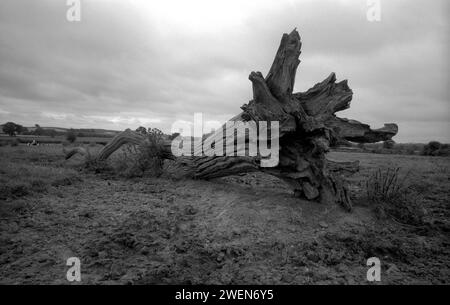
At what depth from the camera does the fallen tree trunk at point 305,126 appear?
15.3ft

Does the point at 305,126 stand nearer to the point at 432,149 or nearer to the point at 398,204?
the point at 398,204

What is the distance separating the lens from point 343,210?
4.52 m

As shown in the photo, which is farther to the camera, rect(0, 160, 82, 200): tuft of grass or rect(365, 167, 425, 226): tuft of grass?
rect(0, 160, 82, 200): tuft of grass

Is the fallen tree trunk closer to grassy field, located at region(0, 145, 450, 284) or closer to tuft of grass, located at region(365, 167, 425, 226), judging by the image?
grassy field, located at region(0, 145, 450, 284)

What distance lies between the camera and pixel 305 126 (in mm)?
4672

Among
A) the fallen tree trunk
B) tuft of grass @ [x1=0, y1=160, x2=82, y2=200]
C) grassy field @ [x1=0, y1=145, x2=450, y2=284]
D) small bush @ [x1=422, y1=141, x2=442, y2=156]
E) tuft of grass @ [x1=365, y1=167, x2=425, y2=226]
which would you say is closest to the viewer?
grassy field @ [x1=0, y1=145, x2=450, y2=284]

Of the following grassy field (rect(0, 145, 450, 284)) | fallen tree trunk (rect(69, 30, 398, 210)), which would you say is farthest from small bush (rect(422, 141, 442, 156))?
fallen tree trunk (rect(69, 30, 398, 210))

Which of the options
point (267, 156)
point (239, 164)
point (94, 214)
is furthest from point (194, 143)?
point (94, 214)

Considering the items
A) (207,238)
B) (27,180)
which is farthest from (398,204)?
(27,180)

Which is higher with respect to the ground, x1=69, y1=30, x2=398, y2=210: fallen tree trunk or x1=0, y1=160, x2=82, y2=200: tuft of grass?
x1=69, y1=30, x2=398, y2=210: fallen tree trunk

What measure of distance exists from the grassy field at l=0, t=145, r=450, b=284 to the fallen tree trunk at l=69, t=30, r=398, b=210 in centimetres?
42

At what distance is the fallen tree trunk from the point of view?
15.3 feet

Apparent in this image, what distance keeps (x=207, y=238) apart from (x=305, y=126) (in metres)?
2.47
